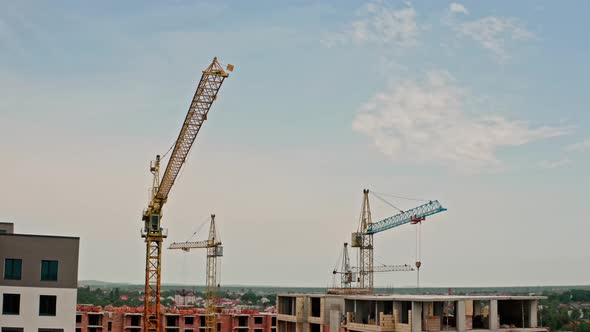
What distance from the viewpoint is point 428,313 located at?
7256cm

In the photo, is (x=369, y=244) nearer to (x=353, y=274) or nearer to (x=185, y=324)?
(x=353, y=274)

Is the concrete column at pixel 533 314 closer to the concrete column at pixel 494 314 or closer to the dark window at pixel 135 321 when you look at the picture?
the concrete column at pixel 494 314

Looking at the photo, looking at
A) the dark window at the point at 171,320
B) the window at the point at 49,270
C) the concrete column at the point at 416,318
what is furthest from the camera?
the dark window at the point at 171,320

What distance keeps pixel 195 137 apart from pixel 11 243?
62.1 meters

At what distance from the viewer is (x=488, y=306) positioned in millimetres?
74062

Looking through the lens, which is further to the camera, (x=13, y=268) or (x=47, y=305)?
(x=47, y=305)

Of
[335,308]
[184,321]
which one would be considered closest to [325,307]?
[335,308]

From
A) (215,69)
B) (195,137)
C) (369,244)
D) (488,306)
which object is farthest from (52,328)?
(369,244)

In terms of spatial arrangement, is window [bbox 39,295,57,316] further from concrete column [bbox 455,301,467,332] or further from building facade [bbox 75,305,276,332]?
building facade [bbox 75,305,276,332]

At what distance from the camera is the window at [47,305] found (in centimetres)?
5750

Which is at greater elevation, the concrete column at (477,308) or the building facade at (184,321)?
the concrete column at (477,308)

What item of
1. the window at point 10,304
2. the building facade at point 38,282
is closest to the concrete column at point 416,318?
the building facade at point 38,282

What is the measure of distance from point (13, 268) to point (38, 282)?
2.09 metres

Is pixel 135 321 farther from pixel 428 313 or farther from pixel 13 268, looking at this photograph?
pixel 13 268
